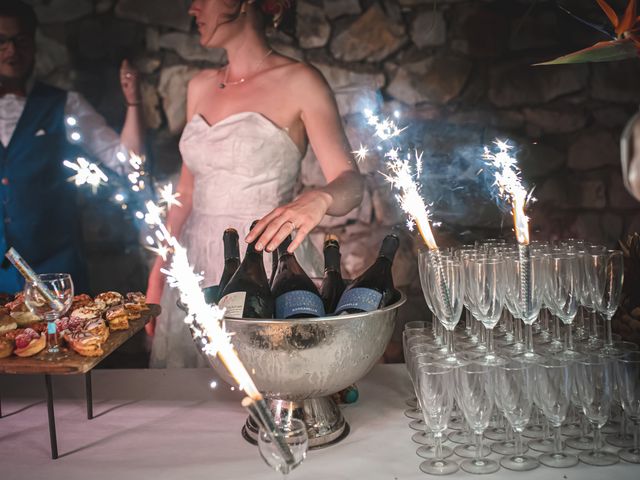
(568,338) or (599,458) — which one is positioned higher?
(568,338)

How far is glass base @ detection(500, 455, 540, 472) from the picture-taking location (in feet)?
4.02

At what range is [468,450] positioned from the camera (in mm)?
1304

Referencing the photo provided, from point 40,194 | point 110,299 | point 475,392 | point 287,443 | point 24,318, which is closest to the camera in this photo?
point 287,443

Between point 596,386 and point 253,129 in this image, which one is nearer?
point 596,386

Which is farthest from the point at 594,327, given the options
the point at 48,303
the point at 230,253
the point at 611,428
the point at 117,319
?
the point at 48,303

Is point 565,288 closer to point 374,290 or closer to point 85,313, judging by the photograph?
point 374,290

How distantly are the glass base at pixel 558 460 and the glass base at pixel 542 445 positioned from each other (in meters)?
0.03

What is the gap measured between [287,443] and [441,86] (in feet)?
4.38

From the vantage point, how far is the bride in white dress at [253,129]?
2.03 meters

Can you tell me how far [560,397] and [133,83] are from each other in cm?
156

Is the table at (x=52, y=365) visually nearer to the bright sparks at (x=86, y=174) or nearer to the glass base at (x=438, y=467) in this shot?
the glass base at (x=438, y=467)

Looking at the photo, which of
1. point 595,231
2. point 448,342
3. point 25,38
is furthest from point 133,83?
point 595,231

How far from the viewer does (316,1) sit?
6.59 ft

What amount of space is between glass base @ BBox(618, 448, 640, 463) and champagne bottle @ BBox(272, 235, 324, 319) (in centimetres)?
65
